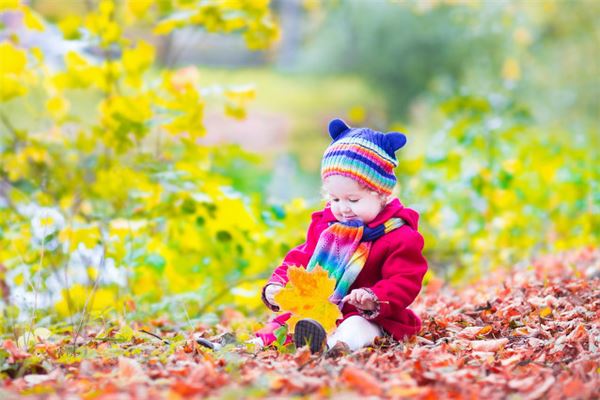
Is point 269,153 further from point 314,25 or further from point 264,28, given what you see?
point 264,28

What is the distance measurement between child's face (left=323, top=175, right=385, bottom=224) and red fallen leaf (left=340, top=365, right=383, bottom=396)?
82cm

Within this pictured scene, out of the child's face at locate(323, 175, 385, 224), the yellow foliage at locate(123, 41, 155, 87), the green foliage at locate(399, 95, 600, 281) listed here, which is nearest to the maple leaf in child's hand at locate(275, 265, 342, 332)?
the child's face at locate(323, 175, 385, 224)

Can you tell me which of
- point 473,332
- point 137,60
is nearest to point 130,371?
point 473,332

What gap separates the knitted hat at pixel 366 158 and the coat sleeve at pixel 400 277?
22 centimetres

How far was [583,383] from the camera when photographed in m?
2.24

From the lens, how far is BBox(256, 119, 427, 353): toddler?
2.85 m

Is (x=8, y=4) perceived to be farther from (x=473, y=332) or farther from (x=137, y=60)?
(x=473, y=332)

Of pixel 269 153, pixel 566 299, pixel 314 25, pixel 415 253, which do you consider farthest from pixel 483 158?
pixel 314 25

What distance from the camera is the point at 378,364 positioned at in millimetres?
2529

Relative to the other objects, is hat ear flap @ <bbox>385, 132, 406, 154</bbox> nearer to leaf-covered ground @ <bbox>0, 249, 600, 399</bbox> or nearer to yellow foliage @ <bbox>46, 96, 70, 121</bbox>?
leaf-covered ground @ <bbox>0, 249, 600, 399</bbox>

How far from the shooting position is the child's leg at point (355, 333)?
2789 mm

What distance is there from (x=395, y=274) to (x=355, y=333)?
26 cm

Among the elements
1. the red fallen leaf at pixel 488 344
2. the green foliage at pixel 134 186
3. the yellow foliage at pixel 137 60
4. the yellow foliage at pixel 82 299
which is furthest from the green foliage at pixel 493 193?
the red fallen leaf at pixel 488 344

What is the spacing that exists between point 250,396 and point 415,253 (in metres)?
1.08
